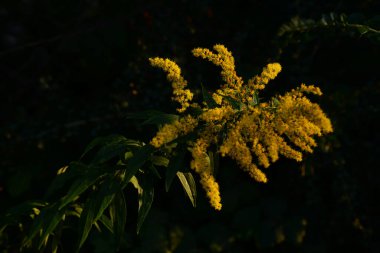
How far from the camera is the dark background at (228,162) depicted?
4105 mm

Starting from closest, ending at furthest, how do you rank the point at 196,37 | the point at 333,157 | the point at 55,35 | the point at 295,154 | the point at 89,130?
the point at 295,154 < the point at 333,157 < the point at 89,130 < the point at 196,37 < the point at 55,35

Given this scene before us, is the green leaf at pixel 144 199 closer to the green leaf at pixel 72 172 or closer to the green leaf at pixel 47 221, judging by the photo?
the green leaf at pixel 72 172

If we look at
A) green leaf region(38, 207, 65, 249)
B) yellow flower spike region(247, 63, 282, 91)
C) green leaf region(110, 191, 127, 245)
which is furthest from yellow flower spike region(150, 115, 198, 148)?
green leaf region(38, 207, 65, 249)

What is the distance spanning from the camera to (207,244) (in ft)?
14.1

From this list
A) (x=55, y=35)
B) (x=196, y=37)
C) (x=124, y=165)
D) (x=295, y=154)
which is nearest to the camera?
(x=295, y=154)

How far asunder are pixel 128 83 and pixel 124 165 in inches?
88.6

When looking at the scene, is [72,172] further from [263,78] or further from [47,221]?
[263,78]

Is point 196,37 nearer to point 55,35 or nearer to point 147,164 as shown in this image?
point 55,35

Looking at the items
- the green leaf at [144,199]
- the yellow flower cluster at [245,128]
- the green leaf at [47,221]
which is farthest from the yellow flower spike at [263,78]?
the green leaf at [47,221]

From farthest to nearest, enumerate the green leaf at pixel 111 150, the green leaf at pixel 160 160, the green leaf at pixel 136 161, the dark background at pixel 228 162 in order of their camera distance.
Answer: the dark background at pixel 228 162
the green leaf at pixel 160 160
the green leaf at pixel 111 150
the green leaf at pixel 136 161

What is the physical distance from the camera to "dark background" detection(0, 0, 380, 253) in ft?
13.5

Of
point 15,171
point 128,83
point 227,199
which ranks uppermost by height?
point 128,83

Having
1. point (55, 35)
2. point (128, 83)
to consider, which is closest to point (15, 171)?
point (128, 83)

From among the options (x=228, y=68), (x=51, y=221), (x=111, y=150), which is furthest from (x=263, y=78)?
(x=51, y=221)
